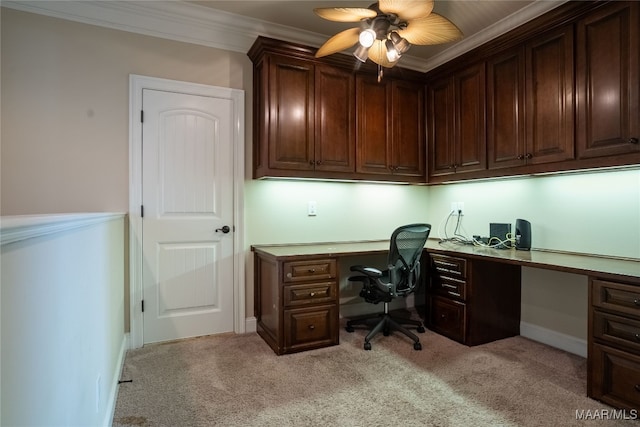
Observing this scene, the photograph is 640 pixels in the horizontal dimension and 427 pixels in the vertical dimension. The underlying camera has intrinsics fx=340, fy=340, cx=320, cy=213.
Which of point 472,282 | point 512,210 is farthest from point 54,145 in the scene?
point 512,210

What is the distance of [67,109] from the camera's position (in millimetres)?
2580

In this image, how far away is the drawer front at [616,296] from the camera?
71.9 inches

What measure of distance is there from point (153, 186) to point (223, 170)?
591mm

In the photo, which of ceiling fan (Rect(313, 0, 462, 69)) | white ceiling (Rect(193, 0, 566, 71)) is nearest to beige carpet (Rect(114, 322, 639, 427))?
ceiling fan (Rect(313, 0, 462, 69))

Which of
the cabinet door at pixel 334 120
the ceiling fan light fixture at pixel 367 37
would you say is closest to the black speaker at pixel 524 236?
the cabinet door at pixel 334 120

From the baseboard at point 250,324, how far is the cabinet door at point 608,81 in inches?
115

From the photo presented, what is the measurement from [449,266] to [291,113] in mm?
1935

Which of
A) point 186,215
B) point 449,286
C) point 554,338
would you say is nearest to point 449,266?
point 449,286

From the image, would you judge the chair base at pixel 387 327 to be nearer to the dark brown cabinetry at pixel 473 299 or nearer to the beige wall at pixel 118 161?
the dark brown cabinetry at pixel 473 299

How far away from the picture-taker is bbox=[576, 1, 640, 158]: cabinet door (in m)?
2.08

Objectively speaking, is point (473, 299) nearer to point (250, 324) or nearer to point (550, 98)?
point (550, 98)

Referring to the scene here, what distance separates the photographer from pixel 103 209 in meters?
2.67

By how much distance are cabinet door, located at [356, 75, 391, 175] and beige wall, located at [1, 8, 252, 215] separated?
170cm

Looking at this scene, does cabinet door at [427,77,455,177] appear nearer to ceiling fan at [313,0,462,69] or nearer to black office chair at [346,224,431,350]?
black office chair at [346,224,431,350]
